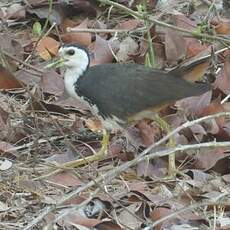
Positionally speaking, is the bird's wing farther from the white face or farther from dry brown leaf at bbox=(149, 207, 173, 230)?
dry brown leaf at bbox=(149, 207, 173, 230)

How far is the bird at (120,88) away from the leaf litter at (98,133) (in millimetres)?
168

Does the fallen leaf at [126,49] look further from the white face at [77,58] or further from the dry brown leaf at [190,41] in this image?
the white face at [77,58]

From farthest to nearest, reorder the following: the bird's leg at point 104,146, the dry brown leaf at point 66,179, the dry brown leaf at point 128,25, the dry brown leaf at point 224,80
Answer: the dry brown leaf at point 128,25 → the dry brown leaf at point 224,80 → the bird's leg at point 104,146 → the dry brown leaf at point 66,179

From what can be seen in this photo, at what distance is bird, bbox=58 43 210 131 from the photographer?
4484 millimetres

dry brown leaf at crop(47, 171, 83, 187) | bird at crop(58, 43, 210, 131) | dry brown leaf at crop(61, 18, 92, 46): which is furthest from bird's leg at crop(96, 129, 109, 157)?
dry brown leaf at crop(61, 18, 92, 46)

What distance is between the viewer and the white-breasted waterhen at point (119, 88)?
177 inches

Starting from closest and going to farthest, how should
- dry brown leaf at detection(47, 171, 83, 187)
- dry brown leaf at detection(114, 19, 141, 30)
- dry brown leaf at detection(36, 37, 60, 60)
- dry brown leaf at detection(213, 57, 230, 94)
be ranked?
dry brown leaf at detection(47, 171, 83, 187), dry brown leaf at detection(213, 57, 230, 94), dry brown leaf at detection(36, 37, 60, 60), dry brown leaf at detection(114, 19, 141, 30)

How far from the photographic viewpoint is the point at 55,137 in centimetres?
479

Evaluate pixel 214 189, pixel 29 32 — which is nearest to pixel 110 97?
pixel 214 189

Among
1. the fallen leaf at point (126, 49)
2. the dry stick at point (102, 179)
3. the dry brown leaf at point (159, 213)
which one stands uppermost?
the dry stick at point (102, 179)

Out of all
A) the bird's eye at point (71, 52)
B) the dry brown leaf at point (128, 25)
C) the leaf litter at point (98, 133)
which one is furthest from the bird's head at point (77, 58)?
the dry brown leaf at point (128, 25)

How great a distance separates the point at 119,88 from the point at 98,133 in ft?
1.49

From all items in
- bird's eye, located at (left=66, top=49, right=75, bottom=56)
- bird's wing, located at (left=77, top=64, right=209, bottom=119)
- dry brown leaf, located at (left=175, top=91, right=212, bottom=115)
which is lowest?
dry brown leaf, located at (left=175, top=91, right=212, bottom=115)

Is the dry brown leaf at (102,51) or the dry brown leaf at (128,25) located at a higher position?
the dry brown leaf at (102,51)
